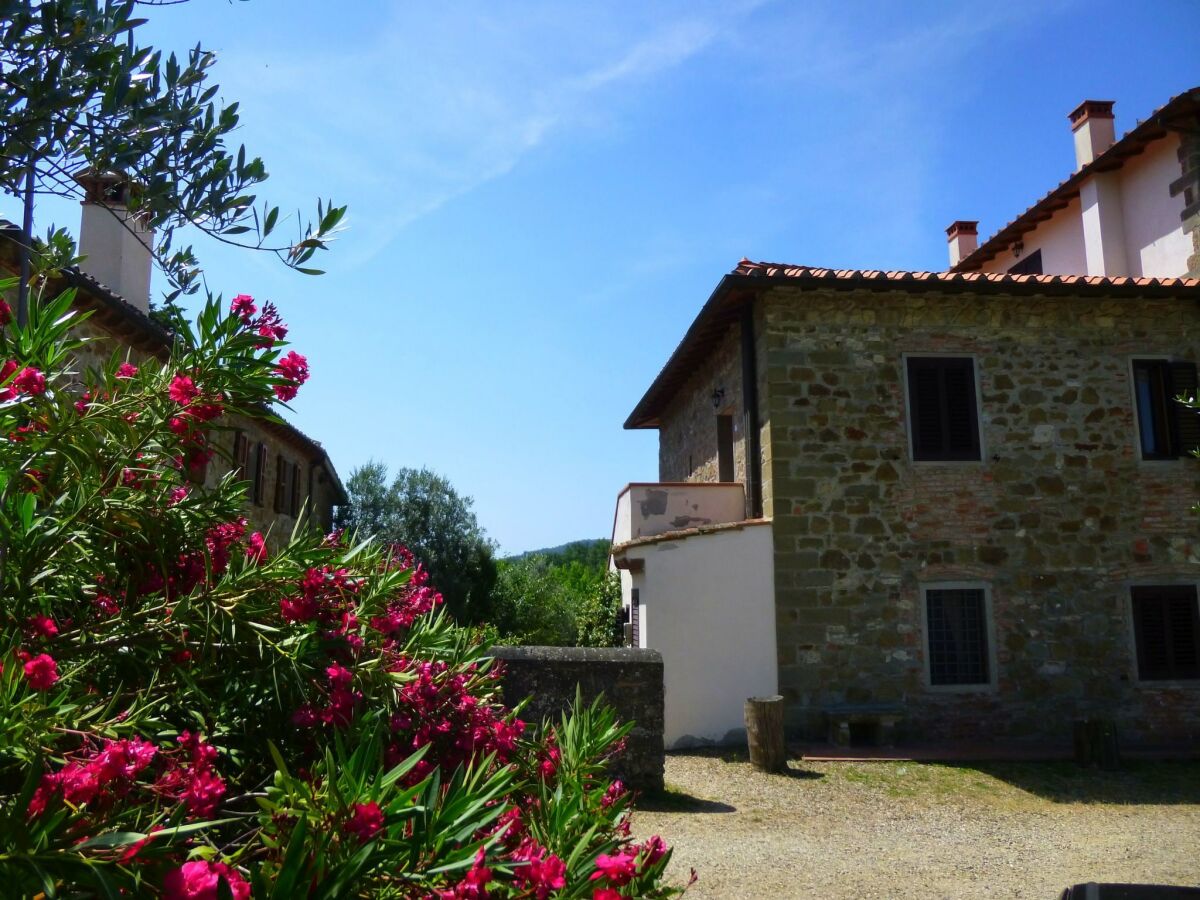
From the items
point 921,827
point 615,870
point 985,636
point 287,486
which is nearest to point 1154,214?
point 985,636

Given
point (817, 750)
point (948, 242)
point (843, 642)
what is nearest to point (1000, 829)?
point (817, 750)

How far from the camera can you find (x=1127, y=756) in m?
9.49

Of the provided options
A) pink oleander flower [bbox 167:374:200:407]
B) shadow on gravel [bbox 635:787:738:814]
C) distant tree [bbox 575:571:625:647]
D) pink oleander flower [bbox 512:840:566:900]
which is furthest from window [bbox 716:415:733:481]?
pink oleander flower [bbox 512:840:566:900]

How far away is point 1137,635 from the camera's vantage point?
1055 cm

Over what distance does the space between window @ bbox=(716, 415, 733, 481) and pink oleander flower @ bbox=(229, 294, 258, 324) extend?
11178 millimetres

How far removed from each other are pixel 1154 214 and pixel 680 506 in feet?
26.1

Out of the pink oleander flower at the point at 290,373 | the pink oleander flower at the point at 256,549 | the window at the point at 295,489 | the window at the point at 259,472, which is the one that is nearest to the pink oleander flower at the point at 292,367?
the pink oleander flower at the point at 290,373

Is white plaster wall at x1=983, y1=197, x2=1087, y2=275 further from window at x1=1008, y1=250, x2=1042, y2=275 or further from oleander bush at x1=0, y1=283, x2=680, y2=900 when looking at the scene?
oleander bush at x1=0, y1=283, x2=680, y2=900

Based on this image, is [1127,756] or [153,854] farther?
[1127,756]

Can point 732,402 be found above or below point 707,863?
above

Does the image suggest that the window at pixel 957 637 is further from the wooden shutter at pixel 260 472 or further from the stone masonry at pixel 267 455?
the wooden shutter at pixel 260 472

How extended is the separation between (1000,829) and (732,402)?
6.45m

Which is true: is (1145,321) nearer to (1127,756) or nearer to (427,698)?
(1127,756)

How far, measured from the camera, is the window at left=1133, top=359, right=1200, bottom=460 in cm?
1092
